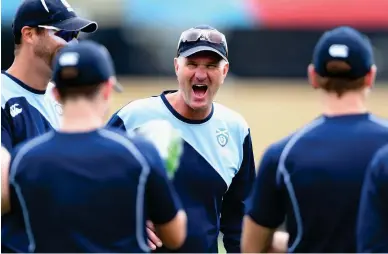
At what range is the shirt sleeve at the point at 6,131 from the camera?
517 cm

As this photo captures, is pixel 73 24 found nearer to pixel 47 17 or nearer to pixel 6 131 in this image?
pixel 47 17

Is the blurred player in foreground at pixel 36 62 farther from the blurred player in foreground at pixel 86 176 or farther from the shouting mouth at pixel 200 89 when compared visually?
the blurred player in foreground at pixel 86 176

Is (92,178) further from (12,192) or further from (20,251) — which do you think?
(20,251)

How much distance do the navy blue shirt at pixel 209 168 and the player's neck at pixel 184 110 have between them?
24 millimetres

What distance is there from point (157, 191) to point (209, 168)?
5.28ft

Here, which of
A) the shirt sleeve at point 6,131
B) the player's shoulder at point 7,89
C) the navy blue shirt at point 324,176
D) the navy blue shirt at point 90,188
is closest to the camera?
the navy blue shirt at point 90,188

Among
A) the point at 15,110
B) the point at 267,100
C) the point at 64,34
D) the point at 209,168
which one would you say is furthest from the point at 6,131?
the point at 267,100

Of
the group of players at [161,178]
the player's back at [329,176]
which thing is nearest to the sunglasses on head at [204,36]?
the group of players at [161,178]

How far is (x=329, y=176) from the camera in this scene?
443cm

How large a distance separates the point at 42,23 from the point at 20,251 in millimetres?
1347

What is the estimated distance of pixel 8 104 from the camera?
17.8ft

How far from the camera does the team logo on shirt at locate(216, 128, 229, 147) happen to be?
6062 millimetres

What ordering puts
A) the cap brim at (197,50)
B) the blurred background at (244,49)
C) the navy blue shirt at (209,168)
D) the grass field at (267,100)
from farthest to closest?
the blurred background at (244,49) < the grass field at (267,100) < the cap brim at (197,50) < the navy blue shirt at (209,168)

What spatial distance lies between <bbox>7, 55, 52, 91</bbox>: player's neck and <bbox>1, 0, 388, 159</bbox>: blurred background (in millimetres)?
9705
